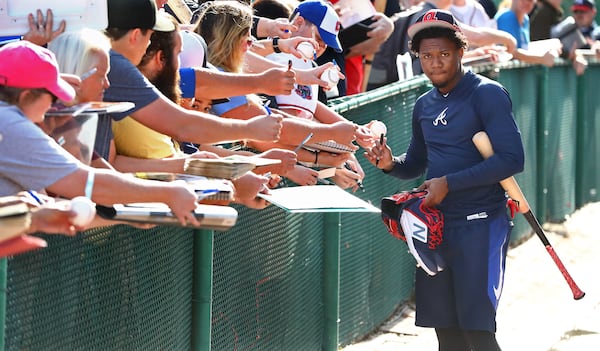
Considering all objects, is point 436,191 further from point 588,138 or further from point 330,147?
point 588,138

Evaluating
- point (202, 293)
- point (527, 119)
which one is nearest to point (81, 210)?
point (202, 293)

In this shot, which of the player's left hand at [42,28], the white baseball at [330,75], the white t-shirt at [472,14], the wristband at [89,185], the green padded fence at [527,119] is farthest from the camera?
the green padded fence at [527,119]

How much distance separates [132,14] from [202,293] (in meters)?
1.26

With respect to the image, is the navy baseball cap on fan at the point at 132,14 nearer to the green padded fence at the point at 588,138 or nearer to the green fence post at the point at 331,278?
the green fence post at the point at 331,278

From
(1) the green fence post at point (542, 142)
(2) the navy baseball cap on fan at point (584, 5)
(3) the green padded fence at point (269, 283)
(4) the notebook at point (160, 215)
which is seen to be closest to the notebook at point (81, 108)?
(4) the notebook at point (160, 215)

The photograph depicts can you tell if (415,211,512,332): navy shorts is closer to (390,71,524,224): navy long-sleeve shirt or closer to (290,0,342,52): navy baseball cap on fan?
(390,71,524,224): navy long-sleeve shirt

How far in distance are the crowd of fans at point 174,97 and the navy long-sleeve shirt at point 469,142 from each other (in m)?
0.41

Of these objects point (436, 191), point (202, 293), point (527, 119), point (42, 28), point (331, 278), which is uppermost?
point (42, 28)

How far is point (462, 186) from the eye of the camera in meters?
5.35

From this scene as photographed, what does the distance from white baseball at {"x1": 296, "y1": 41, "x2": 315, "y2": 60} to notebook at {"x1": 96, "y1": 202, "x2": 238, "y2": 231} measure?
2.62 metres

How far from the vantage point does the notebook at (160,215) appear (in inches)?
137

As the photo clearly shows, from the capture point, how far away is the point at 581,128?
13133 mm

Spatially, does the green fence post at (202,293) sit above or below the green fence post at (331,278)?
above

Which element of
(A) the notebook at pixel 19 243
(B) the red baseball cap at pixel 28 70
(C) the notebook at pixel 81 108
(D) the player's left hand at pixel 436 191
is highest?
(B) the red baseball cap at pixel 28 70
